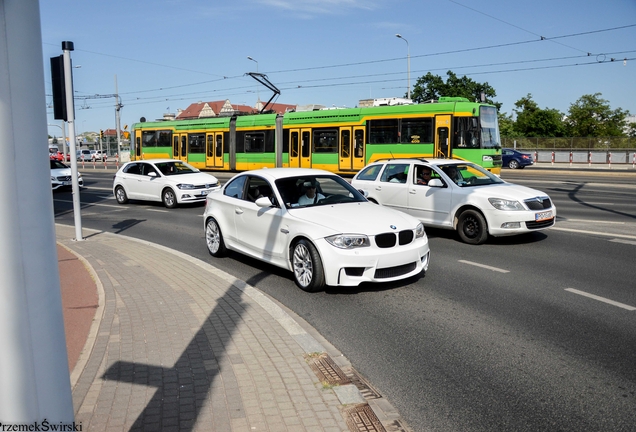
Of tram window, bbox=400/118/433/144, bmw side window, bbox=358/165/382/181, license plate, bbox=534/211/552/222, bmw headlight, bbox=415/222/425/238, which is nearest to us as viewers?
bmw headlight, bbox=415/222/425/238

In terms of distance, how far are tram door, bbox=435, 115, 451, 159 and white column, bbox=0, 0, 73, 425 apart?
782 inches

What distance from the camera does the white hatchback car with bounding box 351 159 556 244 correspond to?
1034cm

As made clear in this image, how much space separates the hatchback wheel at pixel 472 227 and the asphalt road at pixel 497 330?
26 cm

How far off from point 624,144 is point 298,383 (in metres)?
52.6

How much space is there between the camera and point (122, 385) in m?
4.25

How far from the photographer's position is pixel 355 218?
743 centimetres

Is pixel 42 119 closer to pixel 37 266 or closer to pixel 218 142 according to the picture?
pixel 37 266

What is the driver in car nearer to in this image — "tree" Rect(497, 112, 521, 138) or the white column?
the white column

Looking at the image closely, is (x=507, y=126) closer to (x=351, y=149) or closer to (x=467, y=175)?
(x=351, y=149)

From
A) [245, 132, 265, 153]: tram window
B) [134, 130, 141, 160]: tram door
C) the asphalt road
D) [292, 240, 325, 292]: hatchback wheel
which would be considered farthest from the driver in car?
[134, 130, 141, 160]: tram door

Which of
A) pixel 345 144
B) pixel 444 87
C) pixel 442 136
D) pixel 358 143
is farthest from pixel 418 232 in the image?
pixel 444 87

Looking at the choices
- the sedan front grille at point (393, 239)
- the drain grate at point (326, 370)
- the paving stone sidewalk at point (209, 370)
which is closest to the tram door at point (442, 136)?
the sedan front grille at point (393, 239)

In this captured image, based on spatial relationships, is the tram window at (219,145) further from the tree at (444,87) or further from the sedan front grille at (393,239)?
the tree at (444,87)

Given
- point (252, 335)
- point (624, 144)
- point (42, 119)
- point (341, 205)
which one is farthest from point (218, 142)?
point (624, 144)
